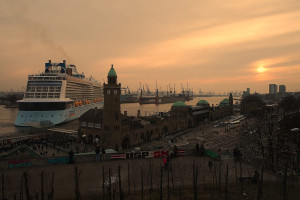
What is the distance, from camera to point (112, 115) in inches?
1916

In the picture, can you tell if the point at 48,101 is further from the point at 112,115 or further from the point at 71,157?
the point at 71,157

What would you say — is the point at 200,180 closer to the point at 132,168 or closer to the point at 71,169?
the point at 132,168

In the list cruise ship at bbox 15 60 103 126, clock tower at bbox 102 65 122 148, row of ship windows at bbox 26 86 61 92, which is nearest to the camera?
clock tower at bbox 102 65 122 148

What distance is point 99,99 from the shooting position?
131250mm

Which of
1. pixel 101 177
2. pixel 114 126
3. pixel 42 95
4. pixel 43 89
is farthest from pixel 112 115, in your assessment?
pixel 43 89

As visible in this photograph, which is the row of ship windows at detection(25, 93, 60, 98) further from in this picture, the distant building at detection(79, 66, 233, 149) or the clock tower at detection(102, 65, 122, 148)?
the clock tower at detection(102, 65, 122, 148)

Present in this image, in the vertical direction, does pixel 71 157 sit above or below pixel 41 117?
below

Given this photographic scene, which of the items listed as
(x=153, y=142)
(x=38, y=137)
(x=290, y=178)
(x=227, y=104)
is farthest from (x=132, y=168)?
(x=227, y=104)

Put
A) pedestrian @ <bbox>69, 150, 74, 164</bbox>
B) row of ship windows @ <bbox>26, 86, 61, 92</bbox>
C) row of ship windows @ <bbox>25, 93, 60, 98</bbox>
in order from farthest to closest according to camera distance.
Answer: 1. row of ship windows @ <bbox>26, 86, 61, 92</bbox>
2. row of ship windows @ <bbox>25, 93, 60, 98</bbox>
3. pedestrian @ <bbox>69, 150, 74, 164</bbox>

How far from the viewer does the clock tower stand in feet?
159

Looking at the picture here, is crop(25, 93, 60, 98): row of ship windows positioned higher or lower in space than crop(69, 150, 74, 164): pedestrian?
higher

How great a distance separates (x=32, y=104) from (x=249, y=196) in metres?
70.6

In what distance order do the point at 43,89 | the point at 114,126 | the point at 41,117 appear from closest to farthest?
the point at 114,126 → the point at 41,117 → the point at 43,89

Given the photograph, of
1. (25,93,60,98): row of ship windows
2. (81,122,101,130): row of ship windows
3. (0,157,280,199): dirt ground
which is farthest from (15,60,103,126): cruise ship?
(0,157,280,199): dirt ground
